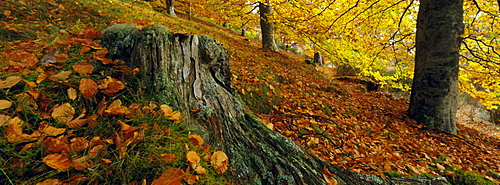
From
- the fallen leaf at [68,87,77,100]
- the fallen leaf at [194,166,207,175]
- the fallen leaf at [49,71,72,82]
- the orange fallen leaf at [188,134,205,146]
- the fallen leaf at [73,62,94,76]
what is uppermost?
the fallen leaf at [73,62,94,76]

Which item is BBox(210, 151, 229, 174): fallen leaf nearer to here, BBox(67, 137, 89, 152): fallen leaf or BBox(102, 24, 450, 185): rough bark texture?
BBox(102, 24, 450, 185): rough bark texture

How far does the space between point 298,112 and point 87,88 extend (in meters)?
3.00

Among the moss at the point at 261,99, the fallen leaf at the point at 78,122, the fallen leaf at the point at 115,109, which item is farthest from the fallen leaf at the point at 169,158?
the moss at the point at 261,99

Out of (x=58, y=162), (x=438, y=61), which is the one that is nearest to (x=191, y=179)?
(x=58, y=162)

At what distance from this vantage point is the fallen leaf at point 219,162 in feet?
4.20

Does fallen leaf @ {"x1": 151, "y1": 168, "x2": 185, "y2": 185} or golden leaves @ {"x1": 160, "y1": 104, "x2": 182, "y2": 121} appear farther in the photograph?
golden leaves @ {"x1": 160, "y1": 104, "x2": 182, "y2": 121}

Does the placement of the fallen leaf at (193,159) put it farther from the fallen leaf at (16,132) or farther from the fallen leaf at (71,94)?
the fallen leaf at (71,94)

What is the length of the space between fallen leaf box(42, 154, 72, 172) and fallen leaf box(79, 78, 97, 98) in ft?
1.74

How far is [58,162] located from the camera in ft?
3.24

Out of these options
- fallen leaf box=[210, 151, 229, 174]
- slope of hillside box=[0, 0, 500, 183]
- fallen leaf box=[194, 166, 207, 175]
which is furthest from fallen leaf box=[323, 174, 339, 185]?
fallen leaf box=[194, 166, 207, 175]

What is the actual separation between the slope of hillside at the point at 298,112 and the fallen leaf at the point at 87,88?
7 cm

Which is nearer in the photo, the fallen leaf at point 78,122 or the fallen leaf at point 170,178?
the fallen leaf at point 170,178

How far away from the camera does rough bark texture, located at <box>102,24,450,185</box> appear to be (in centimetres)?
150

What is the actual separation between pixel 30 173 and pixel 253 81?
3.15 metres
